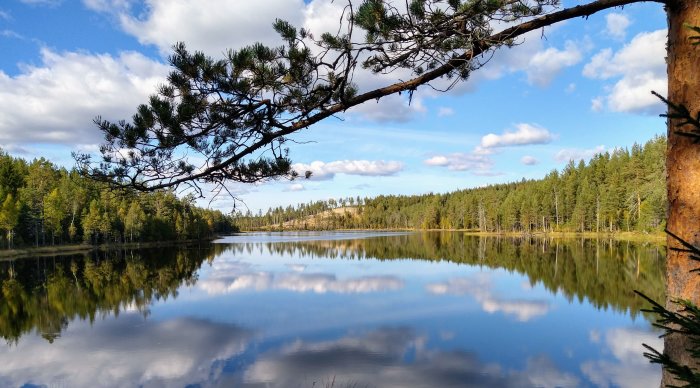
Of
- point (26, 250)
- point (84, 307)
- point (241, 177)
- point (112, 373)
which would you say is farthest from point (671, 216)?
point (26, 250)

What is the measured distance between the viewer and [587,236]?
83.6m

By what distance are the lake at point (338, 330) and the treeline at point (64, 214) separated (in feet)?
118

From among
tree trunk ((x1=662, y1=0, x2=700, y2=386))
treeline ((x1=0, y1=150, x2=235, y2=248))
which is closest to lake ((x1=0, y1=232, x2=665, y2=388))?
tree trunk ((x1=662, y1=0, x2=700, y2=386))

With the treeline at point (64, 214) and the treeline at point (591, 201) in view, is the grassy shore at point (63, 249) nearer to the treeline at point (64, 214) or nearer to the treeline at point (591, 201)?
the treeline at point (64, 214)

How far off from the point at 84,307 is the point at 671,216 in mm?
29558

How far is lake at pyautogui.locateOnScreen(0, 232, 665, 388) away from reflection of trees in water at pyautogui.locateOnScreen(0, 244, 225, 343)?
6.4 inches

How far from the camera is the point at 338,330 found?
1936cm

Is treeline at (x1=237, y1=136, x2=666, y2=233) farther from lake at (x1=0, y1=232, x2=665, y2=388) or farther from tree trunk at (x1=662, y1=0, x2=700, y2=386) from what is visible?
tree trunk at (x1=662, y1=0, x2=700, y2=386)

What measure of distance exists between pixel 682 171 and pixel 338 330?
675 inches

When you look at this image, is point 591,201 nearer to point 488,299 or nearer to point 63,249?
point 488,299

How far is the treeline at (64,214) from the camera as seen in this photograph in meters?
67.2

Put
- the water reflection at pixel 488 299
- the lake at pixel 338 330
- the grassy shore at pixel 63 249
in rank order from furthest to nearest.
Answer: the grassy shore at pixel 63 249 → the water reflection at pixel 488 299 → the lake at pixel 338 330

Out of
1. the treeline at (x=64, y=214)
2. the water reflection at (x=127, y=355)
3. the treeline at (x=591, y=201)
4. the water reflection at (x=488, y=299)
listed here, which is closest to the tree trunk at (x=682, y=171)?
the water reflection at (x=127, y=355)

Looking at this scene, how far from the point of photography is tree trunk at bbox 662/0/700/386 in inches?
140
